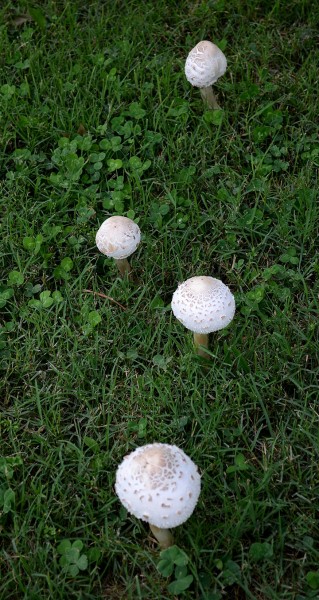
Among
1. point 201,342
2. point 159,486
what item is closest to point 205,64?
point 201,342

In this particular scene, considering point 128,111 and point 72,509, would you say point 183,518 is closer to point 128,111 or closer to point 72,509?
point 72,509

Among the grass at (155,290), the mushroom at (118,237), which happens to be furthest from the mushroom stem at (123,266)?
the mushroom at (118,237)

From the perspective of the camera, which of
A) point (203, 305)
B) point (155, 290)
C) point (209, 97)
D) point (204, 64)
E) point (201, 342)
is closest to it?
point (203, 305)

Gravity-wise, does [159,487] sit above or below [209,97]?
below

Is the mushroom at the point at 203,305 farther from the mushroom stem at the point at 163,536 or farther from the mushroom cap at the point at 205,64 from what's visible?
the mushroom cap at the point at 205,64

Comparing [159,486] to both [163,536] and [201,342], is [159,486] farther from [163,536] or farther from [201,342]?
[201,342]

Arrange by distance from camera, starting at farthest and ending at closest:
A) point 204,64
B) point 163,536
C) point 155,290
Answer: point 204,64
point 155,290
point 163,536
